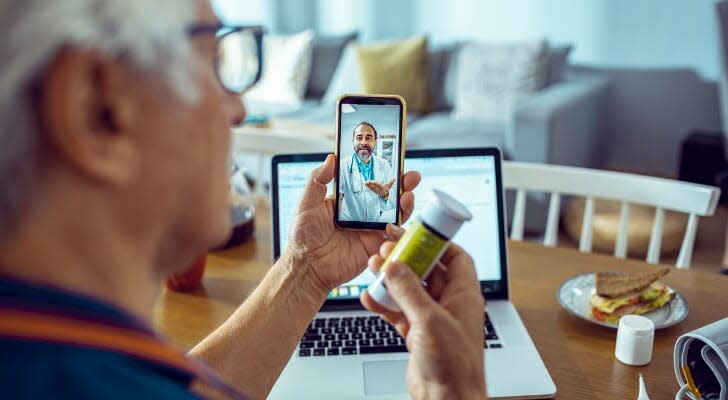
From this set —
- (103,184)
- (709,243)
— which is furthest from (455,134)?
(103,184)

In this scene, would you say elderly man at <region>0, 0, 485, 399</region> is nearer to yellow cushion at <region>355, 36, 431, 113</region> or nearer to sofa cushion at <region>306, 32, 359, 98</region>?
yellow cushion at <region>355, 36, 431, 113</region>

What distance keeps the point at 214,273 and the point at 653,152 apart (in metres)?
3.14

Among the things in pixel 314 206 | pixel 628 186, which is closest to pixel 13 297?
pixel 314 206

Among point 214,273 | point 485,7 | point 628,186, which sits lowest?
point 214,273

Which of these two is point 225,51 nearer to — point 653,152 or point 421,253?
point 421,253

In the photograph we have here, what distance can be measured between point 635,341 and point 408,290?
43cm

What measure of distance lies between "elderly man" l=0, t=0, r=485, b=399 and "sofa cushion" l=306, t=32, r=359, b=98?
3.64m

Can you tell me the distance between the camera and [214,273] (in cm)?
129

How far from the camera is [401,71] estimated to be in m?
3.65

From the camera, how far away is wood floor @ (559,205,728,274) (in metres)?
2.76

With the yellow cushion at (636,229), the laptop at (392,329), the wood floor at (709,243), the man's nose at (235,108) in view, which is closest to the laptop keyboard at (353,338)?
the laptop at (392,329)

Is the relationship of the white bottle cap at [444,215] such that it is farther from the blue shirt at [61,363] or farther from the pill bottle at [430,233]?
the blue shirt at [61,363]

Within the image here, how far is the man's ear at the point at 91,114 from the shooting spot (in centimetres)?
41

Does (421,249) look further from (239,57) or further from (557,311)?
(557,311)
